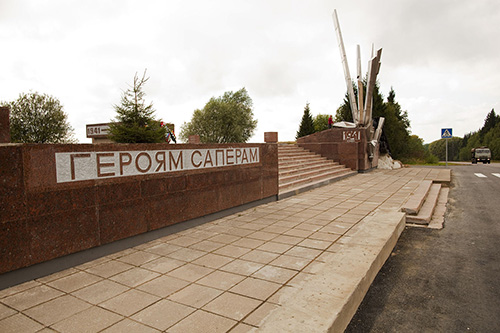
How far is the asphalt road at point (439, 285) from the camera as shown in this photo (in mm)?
3086

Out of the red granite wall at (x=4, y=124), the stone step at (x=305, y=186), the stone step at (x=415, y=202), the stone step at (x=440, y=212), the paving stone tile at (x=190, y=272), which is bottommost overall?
the stone step at (x=440, y=212)

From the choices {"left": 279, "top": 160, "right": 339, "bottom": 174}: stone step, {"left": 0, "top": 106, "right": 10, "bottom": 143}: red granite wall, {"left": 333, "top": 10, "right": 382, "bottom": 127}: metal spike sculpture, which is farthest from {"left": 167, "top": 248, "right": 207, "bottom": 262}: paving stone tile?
{"left": 333, "top": 10, "right": 382, "bottom": 127}: metal spike sculpture

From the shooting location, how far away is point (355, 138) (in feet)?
53.8

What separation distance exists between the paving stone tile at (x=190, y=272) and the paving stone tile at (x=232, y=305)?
574 mm

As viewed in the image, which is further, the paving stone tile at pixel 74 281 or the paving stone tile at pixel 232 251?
the paving stone tile at pixel 232 251

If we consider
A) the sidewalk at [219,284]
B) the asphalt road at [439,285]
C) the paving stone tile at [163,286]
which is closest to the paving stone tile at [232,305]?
the sidewalk at [219,284]

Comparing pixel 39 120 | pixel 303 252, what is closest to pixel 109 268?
pixel 303 252

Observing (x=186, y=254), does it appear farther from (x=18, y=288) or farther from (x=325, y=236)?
(x=325, y=236)

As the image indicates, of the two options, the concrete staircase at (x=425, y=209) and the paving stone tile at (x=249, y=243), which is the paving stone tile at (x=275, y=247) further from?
the concrete staircase at (x=425, y=209)

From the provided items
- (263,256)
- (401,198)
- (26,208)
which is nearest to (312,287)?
(263,256)

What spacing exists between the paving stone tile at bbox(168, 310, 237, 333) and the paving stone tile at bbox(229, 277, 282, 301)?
496mm

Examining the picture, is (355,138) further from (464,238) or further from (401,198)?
(464,238)

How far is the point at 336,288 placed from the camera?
328 centimetres

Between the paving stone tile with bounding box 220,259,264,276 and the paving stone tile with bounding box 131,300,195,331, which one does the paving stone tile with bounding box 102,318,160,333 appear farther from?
the paving stone tile with bounding box 220,259,264,276
